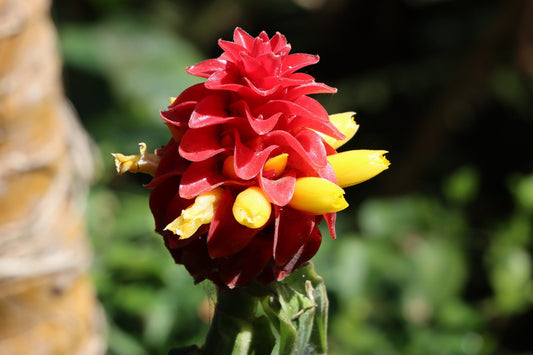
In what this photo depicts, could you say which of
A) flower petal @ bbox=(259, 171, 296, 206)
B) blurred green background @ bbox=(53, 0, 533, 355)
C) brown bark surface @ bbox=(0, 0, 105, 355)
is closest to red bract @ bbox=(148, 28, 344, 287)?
flower petal @ bbox=(259, 171, 296, 206)

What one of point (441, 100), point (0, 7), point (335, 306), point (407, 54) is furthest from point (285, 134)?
point (407, 54)

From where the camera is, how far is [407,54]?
431 cm

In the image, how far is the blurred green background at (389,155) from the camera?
1.92m

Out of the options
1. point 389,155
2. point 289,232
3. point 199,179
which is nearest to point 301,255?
point 289,232

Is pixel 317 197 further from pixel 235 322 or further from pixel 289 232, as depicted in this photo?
pixel 235 322

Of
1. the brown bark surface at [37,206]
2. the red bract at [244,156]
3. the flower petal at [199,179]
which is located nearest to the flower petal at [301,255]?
the red bract at [244,156]

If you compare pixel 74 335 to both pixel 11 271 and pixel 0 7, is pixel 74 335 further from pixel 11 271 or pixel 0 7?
pixel 0 7

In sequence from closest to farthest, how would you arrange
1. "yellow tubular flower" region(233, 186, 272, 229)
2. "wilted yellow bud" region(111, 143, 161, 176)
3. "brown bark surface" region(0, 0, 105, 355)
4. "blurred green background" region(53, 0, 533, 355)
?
"yellow tubular flower" region(233, 186, 272, 229) → "wilted yellow bud" region(111, 143, 161, 176) → "brown bark surface" region(0, 0, 105, 355) → "blurred green background" region(53, 0, 533, 355)

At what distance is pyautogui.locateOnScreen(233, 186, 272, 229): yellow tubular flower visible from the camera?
63cm

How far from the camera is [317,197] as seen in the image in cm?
65

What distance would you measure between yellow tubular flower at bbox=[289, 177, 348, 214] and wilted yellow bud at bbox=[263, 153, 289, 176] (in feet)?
0.11

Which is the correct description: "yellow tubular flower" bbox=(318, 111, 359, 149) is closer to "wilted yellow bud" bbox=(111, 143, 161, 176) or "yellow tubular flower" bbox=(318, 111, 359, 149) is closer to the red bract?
the red bract

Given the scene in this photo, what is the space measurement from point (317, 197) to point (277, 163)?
0.06 meters

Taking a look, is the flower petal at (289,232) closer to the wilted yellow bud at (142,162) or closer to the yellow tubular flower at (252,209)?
the yellow tubular flower at (252,209)
